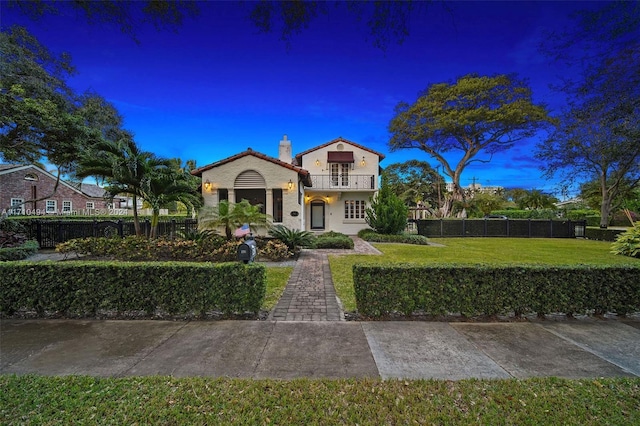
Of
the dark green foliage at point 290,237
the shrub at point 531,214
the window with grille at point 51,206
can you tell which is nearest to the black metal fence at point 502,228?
the shrub at point 531,214

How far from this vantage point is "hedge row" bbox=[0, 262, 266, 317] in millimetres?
4457

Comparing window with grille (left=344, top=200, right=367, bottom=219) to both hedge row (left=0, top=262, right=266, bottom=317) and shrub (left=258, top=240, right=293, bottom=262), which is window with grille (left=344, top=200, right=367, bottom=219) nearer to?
shrub (left=258, top=240, right=293, bottom=262)

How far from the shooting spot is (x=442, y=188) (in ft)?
106

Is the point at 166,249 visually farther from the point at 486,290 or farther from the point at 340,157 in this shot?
the point at 340,157

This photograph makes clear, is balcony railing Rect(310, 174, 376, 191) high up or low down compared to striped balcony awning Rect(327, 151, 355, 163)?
down

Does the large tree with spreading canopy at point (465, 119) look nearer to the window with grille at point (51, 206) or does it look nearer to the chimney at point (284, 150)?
the chimney at point (284, 150)

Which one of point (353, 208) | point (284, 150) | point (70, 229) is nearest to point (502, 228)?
point (353, 208)

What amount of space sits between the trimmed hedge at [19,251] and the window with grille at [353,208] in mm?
17038

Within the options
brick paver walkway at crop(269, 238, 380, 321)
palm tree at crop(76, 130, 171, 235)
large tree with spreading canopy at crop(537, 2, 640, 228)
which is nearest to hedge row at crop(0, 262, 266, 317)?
brick paver walkway at crop(269, 238, 380, 321)

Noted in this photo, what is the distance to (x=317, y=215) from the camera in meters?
20.9

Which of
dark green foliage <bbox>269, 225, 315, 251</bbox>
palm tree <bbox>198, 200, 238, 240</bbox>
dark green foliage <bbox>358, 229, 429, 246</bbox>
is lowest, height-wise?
dark green foliage <bbox>358, 229, 429, 246</bbox>

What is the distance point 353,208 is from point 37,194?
29.8 m

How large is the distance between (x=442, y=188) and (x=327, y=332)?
32.5 m

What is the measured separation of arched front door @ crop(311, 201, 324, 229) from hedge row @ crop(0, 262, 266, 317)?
16.3 m
